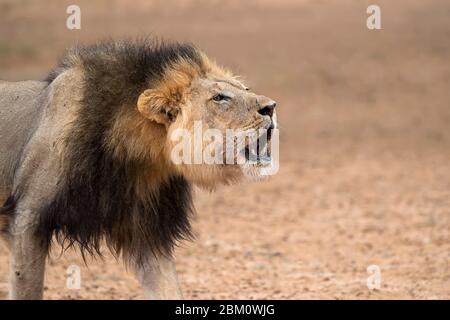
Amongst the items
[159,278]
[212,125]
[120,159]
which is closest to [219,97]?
[212,125]

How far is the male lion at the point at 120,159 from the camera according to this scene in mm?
5586

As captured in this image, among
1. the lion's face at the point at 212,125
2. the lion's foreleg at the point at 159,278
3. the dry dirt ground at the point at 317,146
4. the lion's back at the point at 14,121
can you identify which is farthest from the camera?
the dry dirt ground at the point at 317,146

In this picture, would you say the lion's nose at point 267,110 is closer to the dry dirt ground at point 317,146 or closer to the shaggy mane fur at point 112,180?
the shaggy mane fur at point 112,180

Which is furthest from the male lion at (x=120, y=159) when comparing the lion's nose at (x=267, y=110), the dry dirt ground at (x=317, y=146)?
the dry dirt ground at (x=317, y=146)

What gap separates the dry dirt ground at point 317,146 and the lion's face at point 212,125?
2037 mm

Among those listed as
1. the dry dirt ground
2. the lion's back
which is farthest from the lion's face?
the dry dirt ground

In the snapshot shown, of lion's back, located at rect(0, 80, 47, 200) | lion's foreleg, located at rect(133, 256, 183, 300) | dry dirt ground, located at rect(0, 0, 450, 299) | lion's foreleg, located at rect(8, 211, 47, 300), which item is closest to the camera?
lion's foreleg, located at rect(8, 211, 47, 300)

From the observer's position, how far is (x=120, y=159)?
565 centimetres

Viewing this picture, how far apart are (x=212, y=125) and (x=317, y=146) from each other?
9.40 meters

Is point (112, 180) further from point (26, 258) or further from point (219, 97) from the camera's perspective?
point (219, 97)

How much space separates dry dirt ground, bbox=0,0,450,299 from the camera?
8.13m

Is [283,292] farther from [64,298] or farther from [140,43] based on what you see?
[140,43]

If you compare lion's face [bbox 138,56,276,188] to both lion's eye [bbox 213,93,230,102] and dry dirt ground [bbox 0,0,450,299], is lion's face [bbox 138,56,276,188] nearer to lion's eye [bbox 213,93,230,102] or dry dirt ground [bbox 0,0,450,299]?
lion's eye [bbox 213,93,230,102]
